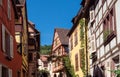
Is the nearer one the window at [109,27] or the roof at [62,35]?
the window at [109,27]

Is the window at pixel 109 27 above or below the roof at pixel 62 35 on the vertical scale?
below

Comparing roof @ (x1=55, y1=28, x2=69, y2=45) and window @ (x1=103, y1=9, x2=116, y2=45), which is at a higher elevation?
roof @ (x1=55, y1=28, x2=69, y2=45)

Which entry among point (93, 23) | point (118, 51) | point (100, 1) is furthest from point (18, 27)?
point (118, 51)

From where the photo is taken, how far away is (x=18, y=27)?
26453mm

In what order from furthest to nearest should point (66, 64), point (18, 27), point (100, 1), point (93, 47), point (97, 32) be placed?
1. point (66, 64)
2. point (18, 27)
3. point (93, 47)
4. point (97, 32)
5. point (100, 1)

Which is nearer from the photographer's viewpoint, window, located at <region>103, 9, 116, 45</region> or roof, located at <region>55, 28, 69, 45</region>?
window, located at <region>103, 9, 116, 45</region>

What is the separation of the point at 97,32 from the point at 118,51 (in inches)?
263

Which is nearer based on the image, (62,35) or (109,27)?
(109,27)

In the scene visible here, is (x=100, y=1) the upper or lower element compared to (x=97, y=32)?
upper

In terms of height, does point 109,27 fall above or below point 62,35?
below

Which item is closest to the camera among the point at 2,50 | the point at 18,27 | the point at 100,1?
the point at 2,50

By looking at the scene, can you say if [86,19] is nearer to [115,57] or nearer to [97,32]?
[97,32]

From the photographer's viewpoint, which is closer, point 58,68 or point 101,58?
point 101,58

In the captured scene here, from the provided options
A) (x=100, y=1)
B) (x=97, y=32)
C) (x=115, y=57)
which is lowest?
(x=115, y=57)
